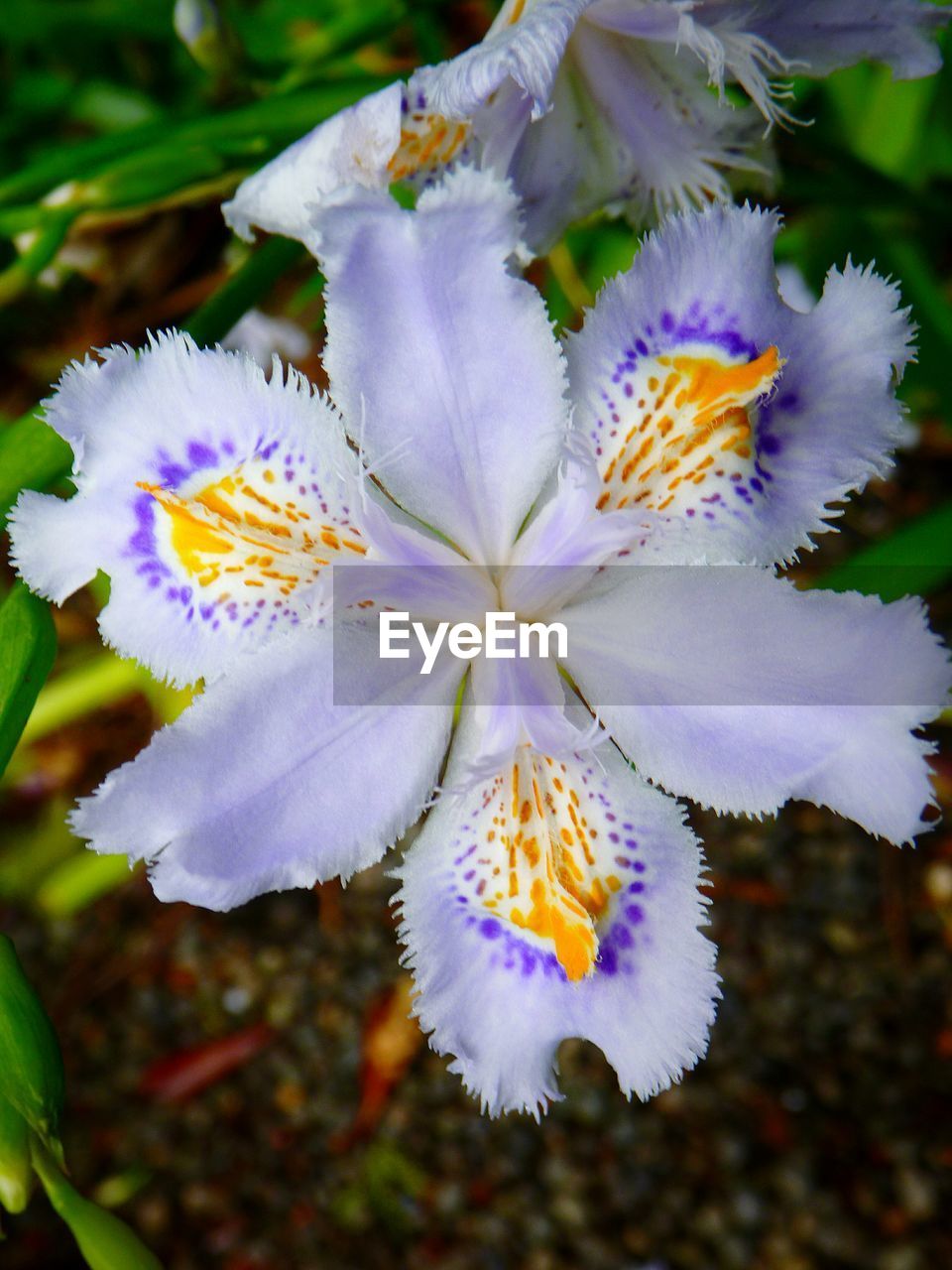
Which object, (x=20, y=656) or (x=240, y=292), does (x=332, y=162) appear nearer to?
(x=240, y=292)

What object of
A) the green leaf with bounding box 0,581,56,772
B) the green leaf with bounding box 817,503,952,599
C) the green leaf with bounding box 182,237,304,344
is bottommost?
the green leaf with bounding box 817,503,952,599

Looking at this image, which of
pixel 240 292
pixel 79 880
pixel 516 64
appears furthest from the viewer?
pixel 79 880

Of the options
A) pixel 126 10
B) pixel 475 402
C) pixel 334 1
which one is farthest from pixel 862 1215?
pixel 126 10

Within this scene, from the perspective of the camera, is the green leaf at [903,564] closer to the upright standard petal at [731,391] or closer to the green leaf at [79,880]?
the upright standard petal at [731,391]

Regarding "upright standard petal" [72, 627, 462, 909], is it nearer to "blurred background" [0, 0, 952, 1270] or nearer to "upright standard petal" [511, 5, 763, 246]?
"upright standard petal" [511, 5, 763, 246]

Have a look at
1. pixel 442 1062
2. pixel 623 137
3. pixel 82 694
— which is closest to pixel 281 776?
pixel 623 137

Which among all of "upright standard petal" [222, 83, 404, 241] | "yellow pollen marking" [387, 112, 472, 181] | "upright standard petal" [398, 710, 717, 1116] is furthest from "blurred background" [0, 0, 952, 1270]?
"upright standard petal" [398, 710, 717, 1116]

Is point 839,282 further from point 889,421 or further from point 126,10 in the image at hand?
point 126,10
